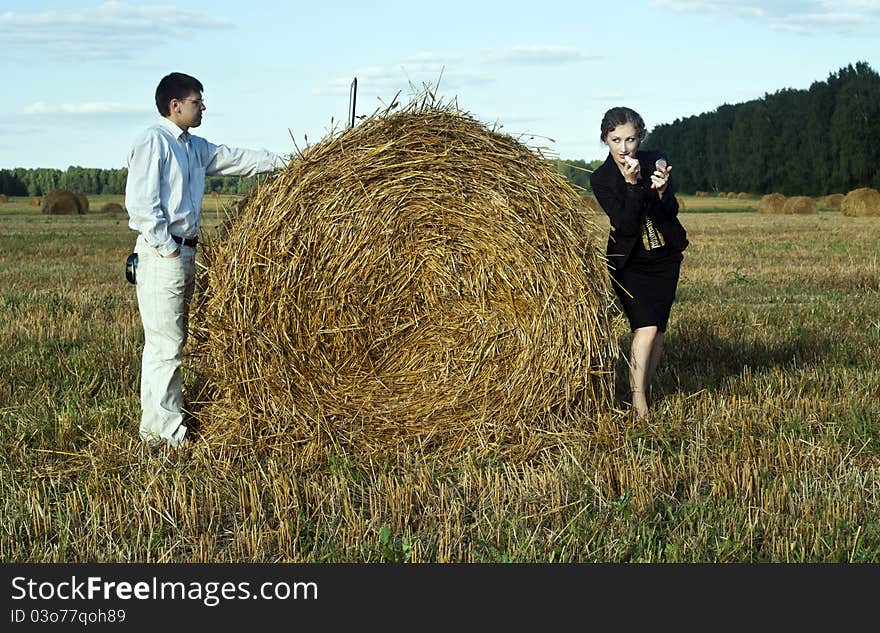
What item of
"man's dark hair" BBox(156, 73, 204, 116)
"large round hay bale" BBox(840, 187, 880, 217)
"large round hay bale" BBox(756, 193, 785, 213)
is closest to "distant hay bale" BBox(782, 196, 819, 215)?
"large round hay bale" BBox(756, 193, 785, 213)

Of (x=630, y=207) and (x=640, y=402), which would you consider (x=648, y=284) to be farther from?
(x=640, y=402)

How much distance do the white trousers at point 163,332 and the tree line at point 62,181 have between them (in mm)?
85790

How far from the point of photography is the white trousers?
5633mm

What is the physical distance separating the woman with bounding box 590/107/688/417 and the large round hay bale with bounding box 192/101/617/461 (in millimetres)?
289

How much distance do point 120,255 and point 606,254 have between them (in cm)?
1461

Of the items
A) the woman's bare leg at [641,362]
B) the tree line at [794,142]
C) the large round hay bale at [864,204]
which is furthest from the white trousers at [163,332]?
the tree line at [794,142]

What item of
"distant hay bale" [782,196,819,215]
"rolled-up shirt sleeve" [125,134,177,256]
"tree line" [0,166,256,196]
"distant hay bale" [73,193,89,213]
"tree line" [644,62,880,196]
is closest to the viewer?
"rolled-up shirt sleeve" [125,134,177,256]

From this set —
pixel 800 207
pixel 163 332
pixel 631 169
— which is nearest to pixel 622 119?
pixel 631 169

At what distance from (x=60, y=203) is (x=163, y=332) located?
39.5 m

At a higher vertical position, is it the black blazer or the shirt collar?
the shirt collar

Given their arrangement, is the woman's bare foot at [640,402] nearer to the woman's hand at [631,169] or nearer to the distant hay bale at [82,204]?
the woman's hand at [631,169]

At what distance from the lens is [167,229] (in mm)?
5586

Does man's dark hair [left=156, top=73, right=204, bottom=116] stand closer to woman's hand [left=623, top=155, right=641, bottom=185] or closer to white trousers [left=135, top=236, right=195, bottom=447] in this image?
white trousers [left=135, top=236, right=195, bottom=447]

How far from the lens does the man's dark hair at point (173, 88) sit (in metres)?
5.68
